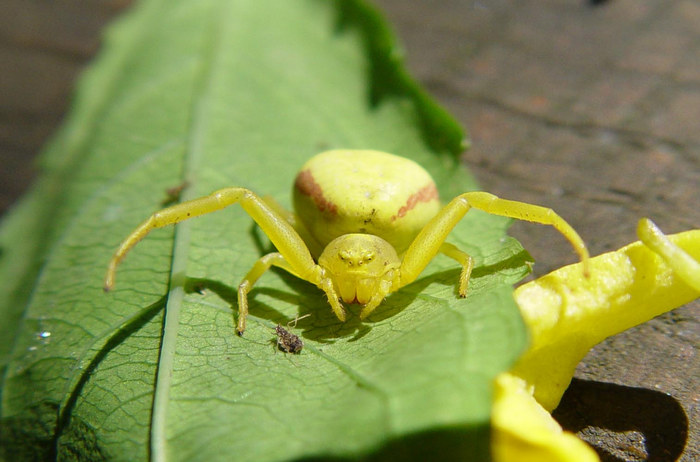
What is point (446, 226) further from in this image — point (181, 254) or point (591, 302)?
point (181, 254)

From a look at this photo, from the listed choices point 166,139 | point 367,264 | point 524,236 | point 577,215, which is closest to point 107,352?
point 367,264

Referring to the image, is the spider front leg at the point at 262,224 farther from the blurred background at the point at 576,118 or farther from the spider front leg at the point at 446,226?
the blurred background at the point at 576,118

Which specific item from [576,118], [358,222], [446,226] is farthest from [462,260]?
[576,118]

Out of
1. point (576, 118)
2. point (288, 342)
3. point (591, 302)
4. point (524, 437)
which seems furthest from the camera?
point (576, 118)

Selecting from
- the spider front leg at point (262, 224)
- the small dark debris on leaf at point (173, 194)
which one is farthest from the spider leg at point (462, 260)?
the small dark debris on leaf at point (173, 194)

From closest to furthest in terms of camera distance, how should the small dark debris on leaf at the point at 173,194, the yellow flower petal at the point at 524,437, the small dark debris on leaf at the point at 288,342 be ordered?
the yellow flower petal at the point at 524,437 → the small dark debris on leaf at the point at 288,342 → the small dark debris on leaf at the point at 173,194

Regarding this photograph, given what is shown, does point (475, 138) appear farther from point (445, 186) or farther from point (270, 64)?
point (270, 64)

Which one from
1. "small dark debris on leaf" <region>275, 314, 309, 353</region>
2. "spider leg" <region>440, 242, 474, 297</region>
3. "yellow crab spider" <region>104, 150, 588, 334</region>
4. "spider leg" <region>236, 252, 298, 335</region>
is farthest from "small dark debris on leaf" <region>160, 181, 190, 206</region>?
"spider leg" <region>440, 242, 474, 297</region>
